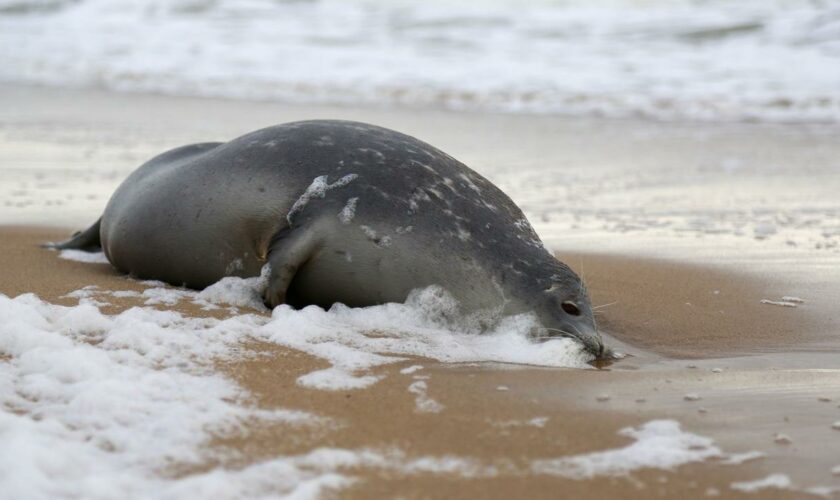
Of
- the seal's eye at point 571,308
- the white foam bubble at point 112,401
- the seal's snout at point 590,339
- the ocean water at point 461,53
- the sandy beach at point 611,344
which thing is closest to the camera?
the white foam bubble at point 112,401

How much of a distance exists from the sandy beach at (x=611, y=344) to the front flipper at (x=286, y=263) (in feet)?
0.27

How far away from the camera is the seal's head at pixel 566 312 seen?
345cm

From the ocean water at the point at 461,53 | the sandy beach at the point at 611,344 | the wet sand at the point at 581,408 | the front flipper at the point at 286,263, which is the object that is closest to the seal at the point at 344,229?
the front flipper at the point at 286,263

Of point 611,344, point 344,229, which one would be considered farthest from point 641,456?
point 344,229

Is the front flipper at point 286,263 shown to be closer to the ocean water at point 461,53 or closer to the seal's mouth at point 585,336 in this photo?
the seal's mouth at point 585,336

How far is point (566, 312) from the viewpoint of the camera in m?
3.55

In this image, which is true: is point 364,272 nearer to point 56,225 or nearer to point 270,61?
point 56,225

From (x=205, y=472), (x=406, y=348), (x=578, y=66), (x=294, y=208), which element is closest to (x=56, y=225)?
(x=294, y=208)

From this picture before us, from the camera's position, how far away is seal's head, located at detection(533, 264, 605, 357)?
3.45 m

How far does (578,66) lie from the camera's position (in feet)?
46.0

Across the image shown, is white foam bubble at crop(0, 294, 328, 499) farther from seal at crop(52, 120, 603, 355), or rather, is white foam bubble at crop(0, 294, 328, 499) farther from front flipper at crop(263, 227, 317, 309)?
seal at crop(52, 120, 603, 355)

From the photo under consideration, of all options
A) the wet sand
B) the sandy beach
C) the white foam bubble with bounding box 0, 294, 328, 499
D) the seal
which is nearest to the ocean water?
the sandy beach

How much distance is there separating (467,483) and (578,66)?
484 inches

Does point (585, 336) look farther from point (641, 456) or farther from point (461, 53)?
point (461, 53)
